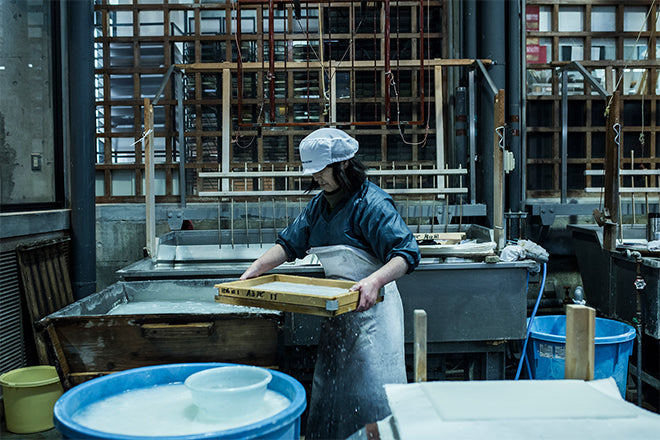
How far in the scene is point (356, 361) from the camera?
2512 millimetres

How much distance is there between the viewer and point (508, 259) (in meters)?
3.30

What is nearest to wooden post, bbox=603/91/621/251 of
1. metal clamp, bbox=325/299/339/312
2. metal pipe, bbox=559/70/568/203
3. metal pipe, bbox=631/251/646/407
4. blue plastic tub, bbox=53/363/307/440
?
metal pipe, bbox=631/251/646/407

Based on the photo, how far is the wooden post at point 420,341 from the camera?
154cm

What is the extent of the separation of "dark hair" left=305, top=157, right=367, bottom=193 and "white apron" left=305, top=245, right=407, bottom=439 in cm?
28

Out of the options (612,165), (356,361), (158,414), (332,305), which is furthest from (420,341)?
(612,165)

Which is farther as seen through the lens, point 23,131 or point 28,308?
point 23,131

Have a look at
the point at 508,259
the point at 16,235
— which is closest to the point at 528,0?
the point at 508,259

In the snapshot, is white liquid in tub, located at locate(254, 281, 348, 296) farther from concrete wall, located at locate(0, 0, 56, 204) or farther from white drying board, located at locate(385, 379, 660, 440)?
concrete wall, located at locate(0, 0, 56, 204)

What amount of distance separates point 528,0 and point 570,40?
58 centimetres

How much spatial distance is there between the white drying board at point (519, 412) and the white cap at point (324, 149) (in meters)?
1.11

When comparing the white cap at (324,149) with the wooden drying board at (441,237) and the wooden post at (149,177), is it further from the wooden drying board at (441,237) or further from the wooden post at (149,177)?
the wooden post at (149,177)

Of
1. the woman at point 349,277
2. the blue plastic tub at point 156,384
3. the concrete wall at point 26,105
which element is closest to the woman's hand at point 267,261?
the woman at point 349,277

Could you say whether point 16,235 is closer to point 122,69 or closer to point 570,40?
point 122,69

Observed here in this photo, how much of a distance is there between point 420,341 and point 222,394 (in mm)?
560
